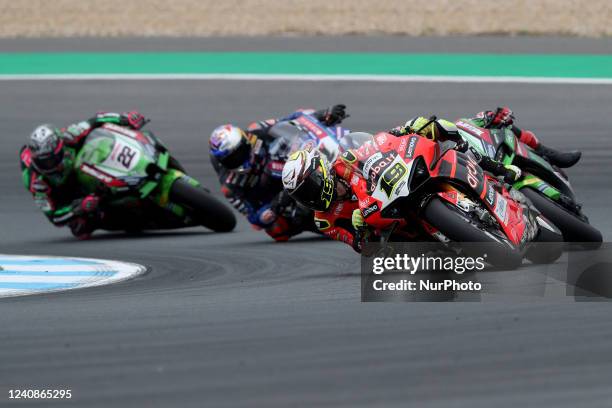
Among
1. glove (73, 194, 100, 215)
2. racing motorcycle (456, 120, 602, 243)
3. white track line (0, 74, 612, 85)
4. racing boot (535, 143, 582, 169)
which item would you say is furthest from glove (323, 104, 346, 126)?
white track line (0, 74, 612, 85)

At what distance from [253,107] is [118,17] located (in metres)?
9.69

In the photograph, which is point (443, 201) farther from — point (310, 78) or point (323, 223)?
point (310, 78)

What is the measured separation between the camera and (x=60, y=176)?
1328 centimetres

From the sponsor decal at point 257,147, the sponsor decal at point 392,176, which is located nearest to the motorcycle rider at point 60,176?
the sponsor decal at point 257,147

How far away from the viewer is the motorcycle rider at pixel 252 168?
12516 mm

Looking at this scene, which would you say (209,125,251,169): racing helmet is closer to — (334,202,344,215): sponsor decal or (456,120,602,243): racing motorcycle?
(456,120,602,243): racing motorcycle

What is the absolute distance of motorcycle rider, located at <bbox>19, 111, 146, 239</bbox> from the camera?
1305 cm

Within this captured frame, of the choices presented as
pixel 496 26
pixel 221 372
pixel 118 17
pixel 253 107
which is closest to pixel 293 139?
pixel 253 107

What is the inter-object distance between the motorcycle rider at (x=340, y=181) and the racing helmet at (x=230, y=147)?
286cm

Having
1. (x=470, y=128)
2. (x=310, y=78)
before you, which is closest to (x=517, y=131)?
(x=470, y=128)

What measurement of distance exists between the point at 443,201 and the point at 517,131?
82.0 inches

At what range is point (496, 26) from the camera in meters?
23.8

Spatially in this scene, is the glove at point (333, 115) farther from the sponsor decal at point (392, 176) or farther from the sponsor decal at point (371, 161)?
the sponsor decal at point (392, 176)

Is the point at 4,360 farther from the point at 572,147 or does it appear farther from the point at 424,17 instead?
the point at 424,17
